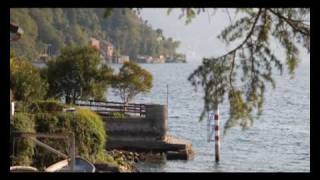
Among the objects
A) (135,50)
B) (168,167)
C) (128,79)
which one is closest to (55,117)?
(168,167)

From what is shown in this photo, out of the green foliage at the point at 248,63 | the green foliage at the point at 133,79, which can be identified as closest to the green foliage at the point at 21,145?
the green foliage at the point at 248,63

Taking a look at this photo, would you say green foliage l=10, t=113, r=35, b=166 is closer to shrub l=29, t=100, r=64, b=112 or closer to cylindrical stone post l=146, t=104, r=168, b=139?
shrub l=29, t=100, r=64, b=112

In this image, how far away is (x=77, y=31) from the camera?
6994 cm

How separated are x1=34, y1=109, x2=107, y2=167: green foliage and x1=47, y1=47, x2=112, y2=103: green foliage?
978 cm

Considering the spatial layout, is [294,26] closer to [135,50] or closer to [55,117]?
[55,117]

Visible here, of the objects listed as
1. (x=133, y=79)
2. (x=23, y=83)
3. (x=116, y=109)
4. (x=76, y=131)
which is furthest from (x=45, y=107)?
(x=133, y=79)

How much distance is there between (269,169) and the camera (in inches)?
998

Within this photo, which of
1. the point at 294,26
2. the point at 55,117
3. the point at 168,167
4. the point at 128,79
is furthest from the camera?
the point at 128,79

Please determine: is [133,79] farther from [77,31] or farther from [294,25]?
[77,31]

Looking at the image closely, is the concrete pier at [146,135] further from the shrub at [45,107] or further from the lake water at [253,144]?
the shrub at [45,107]

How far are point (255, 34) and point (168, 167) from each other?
1865 centimetres

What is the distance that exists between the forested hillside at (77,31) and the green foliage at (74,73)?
88.5 ft

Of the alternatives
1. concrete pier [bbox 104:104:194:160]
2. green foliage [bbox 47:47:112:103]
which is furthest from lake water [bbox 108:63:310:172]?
green foliage [bbox 47:47:112:103]

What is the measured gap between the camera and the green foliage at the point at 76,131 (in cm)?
1413
